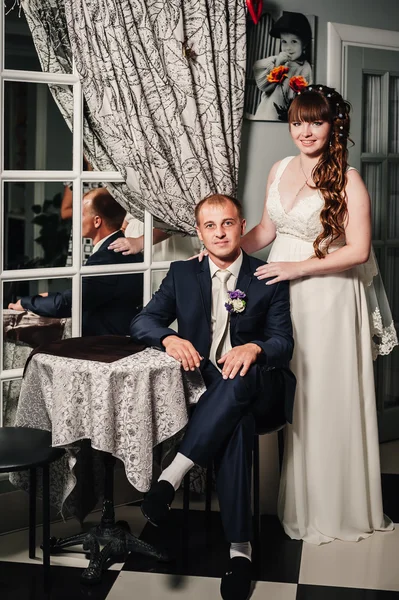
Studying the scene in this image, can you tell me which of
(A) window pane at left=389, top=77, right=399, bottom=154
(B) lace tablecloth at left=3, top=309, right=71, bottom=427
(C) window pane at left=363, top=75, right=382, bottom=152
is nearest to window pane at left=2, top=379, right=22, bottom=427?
(B) lace tablecloth at left=3, top=309, right=71, bottom=427

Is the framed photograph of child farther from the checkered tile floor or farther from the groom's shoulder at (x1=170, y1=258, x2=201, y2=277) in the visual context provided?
the checkered tile floor

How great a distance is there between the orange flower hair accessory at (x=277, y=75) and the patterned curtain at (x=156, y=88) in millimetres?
185

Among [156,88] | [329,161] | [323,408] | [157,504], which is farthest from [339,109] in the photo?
[157,504]

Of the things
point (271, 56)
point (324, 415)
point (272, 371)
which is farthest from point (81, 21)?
point (324, 415)

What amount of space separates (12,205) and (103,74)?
2.07 ft

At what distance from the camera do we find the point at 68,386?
287 centimetres

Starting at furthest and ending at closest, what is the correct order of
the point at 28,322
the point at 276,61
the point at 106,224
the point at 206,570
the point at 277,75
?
the point at 276,61 < the point at 277,75 < the point at 106,224 < the point at 28,322 < the point at 206,570

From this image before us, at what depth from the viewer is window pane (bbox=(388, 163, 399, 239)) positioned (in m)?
4.66

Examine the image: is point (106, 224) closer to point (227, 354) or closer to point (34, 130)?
point (34, 130)

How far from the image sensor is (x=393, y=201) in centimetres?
469

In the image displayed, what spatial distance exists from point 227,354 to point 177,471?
16.7 inches

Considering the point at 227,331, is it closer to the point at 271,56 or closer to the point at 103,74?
the point at 103,74

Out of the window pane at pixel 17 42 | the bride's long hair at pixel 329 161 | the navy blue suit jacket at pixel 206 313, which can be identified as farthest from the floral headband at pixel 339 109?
the window pane at pixel 17 42

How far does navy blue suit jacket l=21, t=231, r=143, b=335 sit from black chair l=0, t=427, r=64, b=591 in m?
0.62
